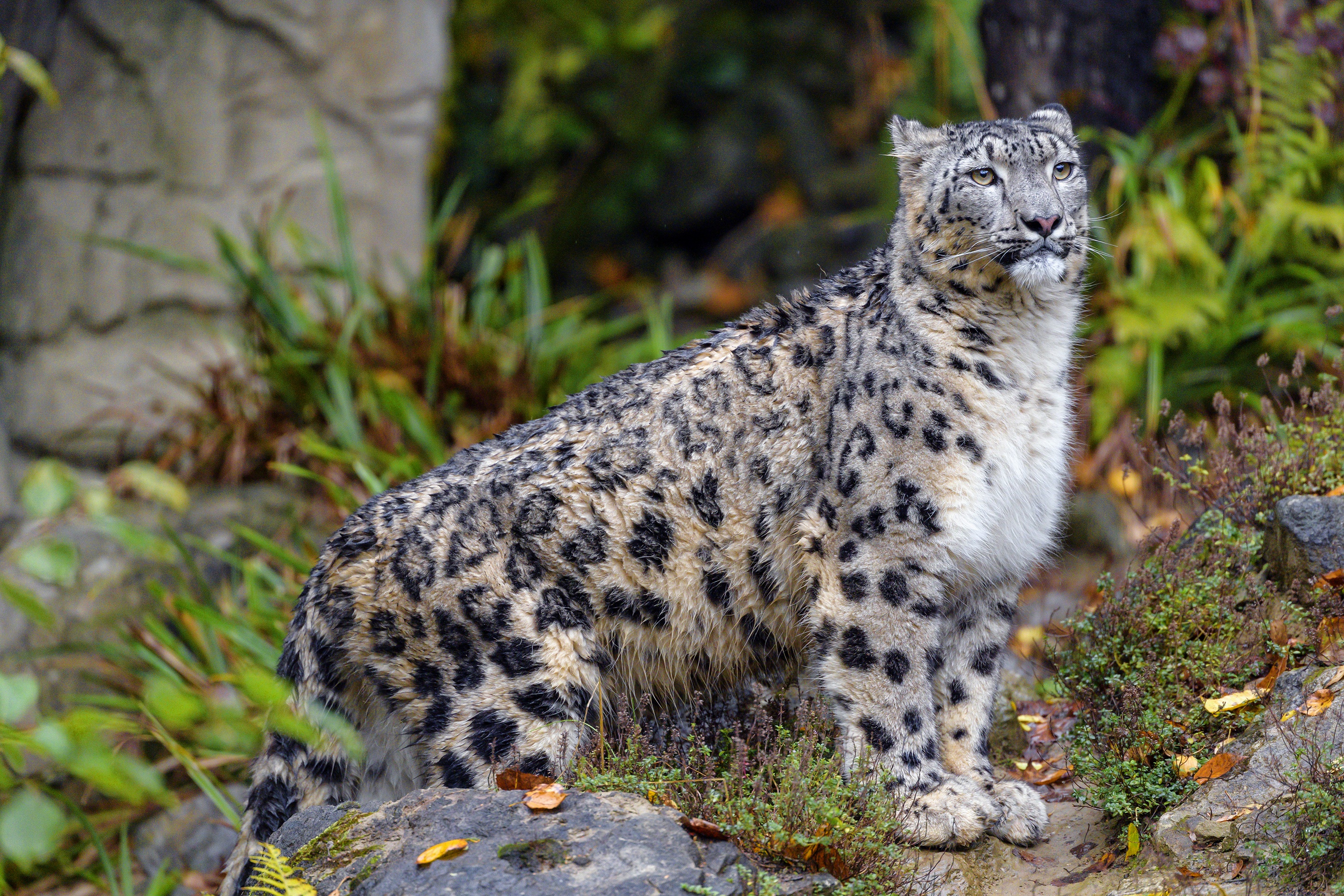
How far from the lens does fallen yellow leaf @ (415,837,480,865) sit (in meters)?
3.49

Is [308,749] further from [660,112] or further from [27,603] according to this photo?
[660,112]

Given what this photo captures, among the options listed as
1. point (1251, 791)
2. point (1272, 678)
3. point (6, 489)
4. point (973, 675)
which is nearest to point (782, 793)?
point (973, 675)

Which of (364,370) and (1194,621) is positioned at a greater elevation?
(364,370)

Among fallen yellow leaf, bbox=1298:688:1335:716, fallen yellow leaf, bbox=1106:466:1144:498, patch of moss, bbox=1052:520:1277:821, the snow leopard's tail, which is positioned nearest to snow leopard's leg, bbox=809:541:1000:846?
patch of moss, bbox=1052:520:1277:821

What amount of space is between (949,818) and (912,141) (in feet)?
8.03

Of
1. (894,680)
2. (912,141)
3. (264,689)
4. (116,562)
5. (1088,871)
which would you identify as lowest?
(116,562)

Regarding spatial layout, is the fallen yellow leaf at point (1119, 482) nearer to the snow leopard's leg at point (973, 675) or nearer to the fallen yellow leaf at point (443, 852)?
the snow leopard's leg at point (973, 675)

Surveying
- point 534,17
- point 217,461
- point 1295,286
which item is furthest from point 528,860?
point 534,17

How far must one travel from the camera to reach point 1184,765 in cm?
404

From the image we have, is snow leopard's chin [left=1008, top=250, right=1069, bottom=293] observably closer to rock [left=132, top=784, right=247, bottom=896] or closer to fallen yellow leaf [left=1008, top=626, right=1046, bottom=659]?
fallen yellow leaf [left=1008, top=626, right=1046, bottom=659]

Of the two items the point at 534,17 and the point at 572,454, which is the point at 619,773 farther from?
the point at 534,17

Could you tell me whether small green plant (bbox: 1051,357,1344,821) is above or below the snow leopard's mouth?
below

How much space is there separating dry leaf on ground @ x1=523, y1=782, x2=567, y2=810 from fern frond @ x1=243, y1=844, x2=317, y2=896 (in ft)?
2.17

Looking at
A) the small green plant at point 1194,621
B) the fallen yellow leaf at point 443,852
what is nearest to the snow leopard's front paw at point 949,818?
the small green plant at point 1194,621
